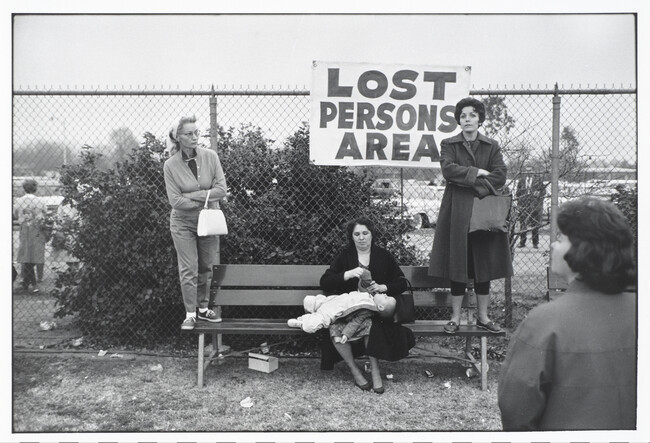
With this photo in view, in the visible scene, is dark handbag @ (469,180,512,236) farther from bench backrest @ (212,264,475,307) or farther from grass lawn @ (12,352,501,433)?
grass lawn @ (12,352,501,433)

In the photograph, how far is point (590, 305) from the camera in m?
2.04

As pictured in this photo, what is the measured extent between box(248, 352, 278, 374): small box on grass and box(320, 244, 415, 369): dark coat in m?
0.43

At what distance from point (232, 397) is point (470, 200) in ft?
7.58

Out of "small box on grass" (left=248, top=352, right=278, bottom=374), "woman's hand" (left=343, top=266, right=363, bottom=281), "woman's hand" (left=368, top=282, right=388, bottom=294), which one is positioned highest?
"woman's hand" (left=343, top=266, right=363, bottom=281)

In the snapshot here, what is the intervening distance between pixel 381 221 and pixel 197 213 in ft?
5.26

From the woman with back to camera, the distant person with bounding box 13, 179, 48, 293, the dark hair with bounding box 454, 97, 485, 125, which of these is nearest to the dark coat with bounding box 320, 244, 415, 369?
the woman with back to camera

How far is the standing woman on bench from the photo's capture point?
463 cm

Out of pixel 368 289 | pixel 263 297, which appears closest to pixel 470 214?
pixel 368 289

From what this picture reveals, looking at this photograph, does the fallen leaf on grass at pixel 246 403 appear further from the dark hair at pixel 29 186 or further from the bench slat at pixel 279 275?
the dark hair at pixel 29 186

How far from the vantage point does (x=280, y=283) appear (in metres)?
4.84

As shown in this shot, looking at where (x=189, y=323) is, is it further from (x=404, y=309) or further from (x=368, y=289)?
(x=404, y=309)

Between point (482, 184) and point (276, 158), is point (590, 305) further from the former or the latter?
point (276, 158)

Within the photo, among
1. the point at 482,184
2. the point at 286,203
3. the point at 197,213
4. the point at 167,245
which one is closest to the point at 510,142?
the point at 482,184
